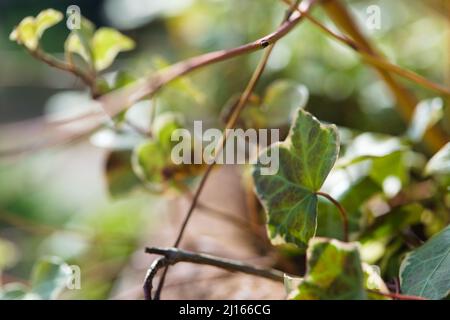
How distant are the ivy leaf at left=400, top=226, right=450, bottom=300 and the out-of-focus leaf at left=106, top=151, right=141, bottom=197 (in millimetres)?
288

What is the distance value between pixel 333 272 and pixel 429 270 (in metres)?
0.07

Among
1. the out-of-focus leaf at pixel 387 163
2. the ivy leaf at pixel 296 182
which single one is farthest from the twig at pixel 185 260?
the out-of-focus leaf at pixel 387 163

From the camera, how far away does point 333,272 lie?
243 millimetres

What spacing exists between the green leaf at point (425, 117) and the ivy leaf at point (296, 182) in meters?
0.20

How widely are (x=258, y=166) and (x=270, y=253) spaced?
0.65ft

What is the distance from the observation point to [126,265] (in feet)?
1.97

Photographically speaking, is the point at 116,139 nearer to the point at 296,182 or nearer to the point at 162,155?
the point at 162,155

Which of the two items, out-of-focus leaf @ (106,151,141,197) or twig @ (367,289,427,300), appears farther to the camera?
out-of-focus leaf @ (106,151,141,197)

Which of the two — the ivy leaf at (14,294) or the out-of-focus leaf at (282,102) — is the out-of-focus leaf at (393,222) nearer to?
the out-of-focus leaf at (282,102)

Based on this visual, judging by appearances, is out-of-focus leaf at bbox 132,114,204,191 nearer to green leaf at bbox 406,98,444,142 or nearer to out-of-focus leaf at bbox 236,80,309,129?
out-of-focus leaf at bbox 236,80,309,129

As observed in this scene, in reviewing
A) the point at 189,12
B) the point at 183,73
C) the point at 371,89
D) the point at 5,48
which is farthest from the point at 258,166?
the point at 5,48

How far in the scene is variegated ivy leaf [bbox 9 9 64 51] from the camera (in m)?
0.38

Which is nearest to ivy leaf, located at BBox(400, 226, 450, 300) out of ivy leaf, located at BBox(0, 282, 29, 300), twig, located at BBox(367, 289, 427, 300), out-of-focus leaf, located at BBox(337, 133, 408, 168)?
twig, located at BBox(367, 289, 427, 300)
